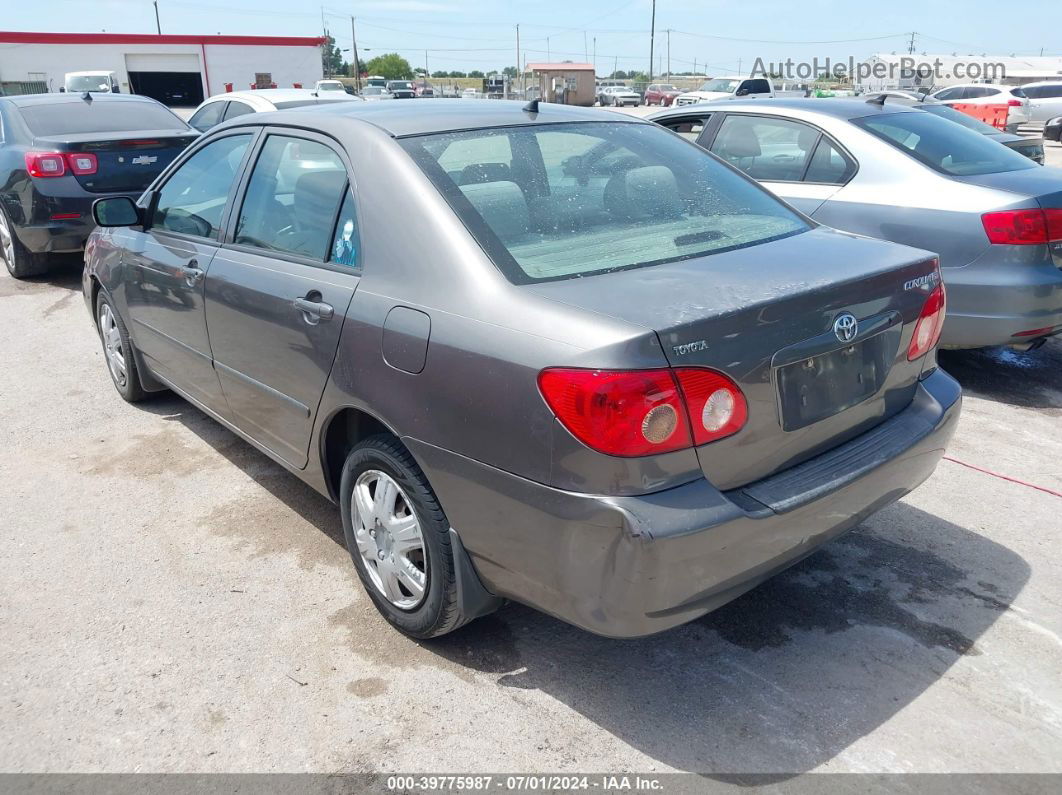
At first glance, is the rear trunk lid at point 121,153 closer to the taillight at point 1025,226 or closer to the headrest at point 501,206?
the headrest at point 501,206

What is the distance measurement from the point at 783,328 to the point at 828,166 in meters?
3.64

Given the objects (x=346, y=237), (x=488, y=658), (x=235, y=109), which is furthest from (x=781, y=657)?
(x=235, y=109)

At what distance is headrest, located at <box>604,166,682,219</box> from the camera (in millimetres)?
3012

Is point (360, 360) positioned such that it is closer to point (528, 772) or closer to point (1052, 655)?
point (528, 772)

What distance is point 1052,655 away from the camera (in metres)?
2.85

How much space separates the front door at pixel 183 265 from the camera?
380 centimetres

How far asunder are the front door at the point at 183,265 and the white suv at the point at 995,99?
26.3m

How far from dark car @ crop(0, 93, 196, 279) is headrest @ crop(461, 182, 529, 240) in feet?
20.0

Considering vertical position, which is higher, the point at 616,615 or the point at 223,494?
the point at 616,615

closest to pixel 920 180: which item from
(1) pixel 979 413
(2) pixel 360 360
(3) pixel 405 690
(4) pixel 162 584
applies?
(1) pixel 979 413

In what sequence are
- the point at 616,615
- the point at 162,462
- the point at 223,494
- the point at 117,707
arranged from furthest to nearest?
the point at 162,462 < the point at 223,494 < the point at 117,707 < the point at 616,615

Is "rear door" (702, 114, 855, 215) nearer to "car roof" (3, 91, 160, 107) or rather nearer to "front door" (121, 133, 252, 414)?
"front door" (121, 133, 252, 414)

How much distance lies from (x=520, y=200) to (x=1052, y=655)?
2259mm


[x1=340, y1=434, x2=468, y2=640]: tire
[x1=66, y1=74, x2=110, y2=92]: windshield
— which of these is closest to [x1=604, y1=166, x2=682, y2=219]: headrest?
[x1=340, y1=434, x2=468, y2=640]: tire
